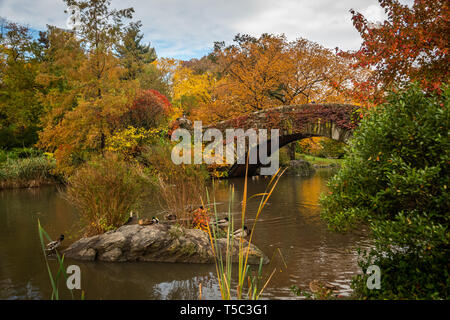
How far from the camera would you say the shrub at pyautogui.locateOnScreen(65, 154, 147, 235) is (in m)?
5.41

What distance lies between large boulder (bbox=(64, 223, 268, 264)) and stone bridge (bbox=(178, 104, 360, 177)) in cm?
837

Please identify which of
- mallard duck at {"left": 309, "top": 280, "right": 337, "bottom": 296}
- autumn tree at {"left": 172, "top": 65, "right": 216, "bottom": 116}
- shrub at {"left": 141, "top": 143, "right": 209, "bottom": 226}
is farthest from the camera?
autumn tree at {"left": 172, "top": 65, "right": 216, "bottom": 116}

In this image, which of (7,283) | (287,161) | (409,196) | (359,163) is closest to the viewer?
(409,196)

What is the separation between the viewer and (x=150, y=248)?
4.96 meters

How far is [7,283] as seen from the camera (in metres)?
4.20

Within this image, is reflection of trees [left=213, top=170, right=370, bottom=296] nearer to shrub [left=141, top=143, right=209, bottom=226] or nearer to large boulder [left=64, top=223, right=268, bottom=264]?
large boulder [left=64, top=223, right=268, bottom=264]

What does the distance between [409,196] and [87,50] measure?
529 inches

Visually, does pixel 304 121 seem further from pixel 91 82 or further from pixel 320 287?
pixel 320 287

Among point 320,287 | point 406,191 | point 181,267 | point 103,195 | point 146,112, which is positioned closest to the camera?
point 406,191

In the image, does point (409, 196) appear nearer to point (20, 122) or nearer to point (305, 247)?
point (305, 247)

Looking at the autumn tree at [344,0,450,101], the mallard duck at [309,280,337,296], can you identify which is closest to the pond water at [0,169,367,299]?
the mallard duck at [309,280,337,296]

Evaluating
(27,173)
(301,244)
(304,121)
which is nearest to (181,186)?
(301,244)

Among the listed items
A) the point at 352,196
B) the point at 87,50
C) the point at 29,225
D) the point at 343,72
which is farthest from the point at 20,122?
the point at 352,196

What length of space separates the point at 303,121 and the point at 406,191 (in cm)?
1119
